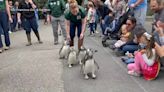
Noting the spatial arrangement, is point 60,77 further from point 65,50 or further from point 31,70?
point 65,50

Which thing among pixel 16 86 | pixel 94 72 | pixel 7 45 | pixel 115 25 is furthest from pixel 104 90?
pixel 7 45

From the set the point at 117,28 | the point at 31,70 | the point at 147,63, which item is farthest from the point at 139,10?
the point at 31,70

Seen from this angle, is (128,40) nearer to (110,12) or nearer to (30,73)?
(30,73)

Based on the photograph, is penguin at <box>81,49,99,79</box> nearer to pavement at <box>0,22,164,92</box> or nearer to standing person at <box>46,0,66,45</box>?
pavement at <box>0,22,164,92</box>

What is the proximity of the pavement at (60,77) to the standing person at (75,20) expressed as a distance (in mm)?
782

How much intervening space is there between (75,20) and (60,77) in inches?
72.3

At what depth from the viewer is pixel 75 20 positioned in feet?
26.9

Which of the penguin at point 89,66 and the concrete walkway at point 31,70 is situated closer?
the concrete walkway at point 31,70

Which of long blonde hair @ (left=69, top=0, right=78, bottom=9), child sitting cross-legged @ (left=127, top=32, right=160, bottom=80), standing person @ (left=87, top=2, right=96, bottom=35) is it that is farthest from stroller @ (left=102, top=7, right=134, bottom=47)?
standing person @ (left=87, top=2, right=96, bottom=35)

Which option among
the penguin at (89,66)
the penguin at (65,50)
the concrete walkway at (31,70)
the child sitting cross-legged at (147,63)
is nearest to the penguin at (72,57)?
the concrete walkway at (31,70)

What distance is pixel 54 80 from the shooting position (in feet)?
21.8

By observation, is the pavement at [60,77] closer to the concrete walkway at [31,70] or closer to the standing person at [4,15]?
the concrete walkway at [31,70]

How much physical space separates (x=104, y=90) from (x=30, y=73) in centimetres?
209

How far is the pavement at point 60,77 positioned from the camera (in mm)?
6039
